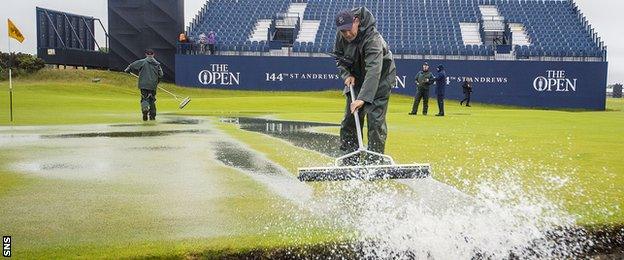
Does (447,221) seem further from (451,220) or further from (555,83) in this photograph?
(555,83)

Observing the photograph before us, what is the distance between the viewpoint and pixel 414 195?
5.58 metres

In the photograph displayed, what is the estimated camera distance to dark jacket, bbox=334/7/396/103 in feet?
22.1

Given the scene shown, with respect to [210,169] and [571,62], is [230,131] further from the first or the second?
[571,62]

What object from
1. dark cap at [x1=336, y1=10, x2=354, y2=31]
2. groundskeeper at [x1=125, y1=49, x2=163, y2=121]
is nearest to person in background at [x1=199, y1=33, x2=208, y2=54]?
groundskeeper at [x1=125, y1=49, x2=163, y2=121]

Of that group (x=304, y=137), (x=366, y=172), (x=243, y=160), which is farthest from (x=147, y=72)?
(x=366, y=172)

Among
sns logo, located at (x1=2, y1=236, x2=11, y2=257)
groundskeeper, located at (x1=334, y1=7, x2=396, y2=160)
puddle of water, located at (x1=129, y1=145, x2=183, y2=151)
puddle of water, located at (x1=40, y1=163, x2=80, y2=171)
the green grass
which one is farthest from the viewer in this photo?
puddle of water, located at (x1=129, y1=145, x2=183, y2=151)

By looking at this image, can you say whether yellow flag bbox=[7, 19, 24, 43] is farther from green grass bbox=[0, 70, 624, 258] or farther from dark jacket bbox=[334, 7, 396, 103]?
dark jacket bbox=[334, 7, 396, 103]

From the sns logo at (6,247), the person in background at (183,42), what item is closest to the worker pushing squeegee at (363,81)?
the sns logo at (6,247)

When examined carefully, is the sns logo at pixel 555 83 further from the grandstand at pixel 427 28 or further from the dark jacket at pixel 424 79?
the dark jacket at pixel 424 79

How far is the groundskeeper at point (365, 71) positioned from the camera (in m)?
6.74

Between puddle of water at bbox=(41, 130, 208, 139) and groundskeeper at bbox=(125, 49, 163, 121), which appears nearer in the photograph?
puddle of water at bbox=(41, 130, 208, 139)

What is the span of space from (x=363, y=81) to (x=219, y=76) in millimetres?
30596

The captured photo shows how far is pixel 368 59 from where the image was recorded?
680 cm

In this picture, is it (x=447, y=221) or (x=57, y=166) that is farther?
(x=57, y=166)
